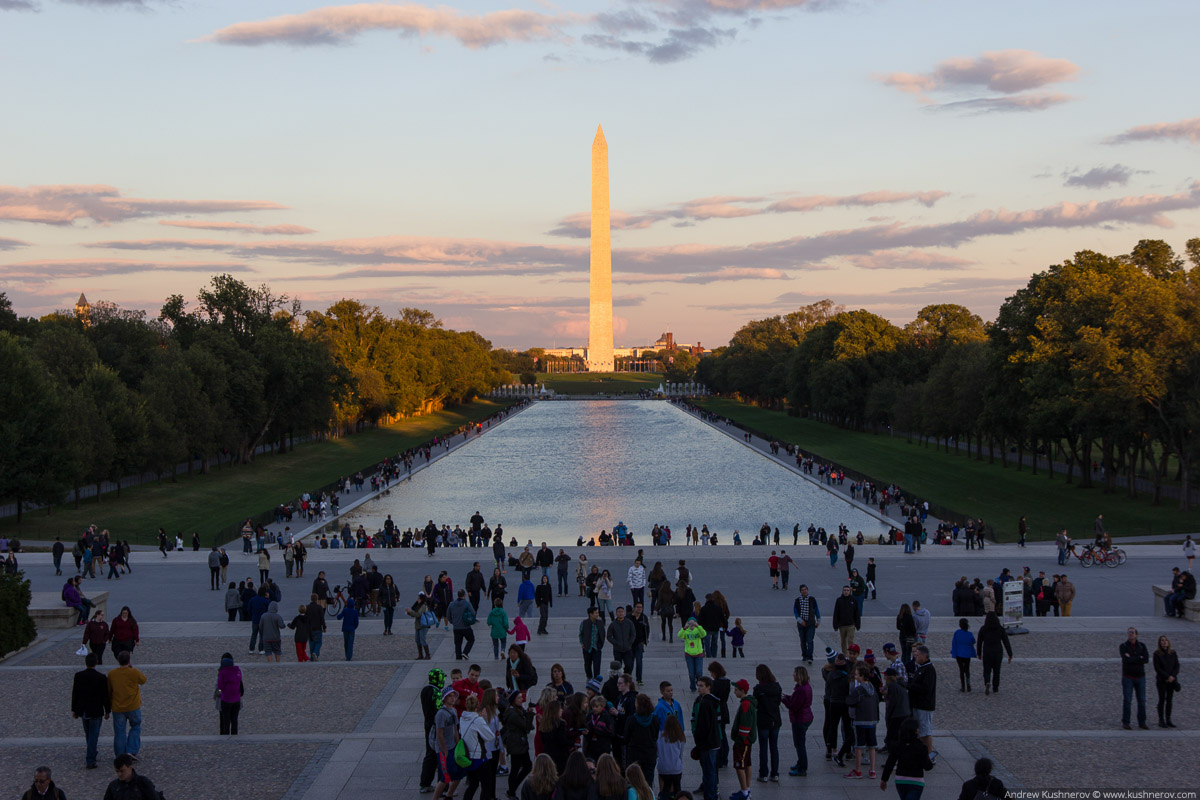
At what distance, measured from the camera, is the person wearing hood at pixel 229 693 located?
13281 mm

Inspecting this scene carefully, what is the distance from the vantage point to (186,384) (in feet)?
Result: 201

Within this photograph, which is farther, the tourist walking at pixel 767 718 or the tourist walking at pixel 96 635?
the tourist walking at pixel 96 635

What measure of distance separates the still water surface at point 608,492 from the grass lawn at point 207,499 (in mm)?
6056

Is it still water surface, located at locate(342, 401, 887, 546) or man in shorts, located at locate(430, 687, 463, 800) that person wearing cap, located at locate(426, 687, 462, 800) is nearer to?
man in shorts, located at locate(430, 687, 463, 800)

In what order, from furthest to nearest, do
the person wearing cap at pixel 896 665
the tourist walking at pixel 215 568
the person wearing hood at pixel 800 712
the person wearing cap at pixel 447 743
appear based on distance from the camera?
the tourist walking at pixel 215 568 → the person wearing cap at pixel 896 665 → the person wearing hood at pixel 800 712 → the person wearing cap at pixel 447 743

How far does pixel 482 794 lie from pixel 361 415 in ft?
310

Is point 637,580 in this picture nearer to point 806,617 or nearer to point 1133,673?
point 806,617

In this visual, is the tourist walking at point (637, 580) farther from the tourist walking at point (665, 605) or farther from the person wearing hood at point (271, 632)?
the person wearing hood at point (271, 632)

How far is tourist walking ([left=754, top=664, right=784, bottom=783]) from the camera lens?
37.5 ft

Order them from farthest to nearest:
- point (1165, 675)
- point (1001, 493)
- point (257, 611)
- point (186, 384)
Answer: point (186, 384)
point (1001, 493)
point (257, 611)
point (1165, 675)

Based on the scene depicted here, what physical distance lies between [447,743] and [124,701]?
4.32 metres

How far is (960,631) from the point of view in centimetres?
1505

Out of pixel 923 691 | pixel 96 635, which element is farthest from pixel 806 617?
pixel 96 635

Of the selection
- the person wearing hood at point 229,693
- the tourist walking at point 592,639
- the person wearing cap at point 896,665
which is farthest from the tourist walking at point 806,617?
the person wearing hood at point 229,693
